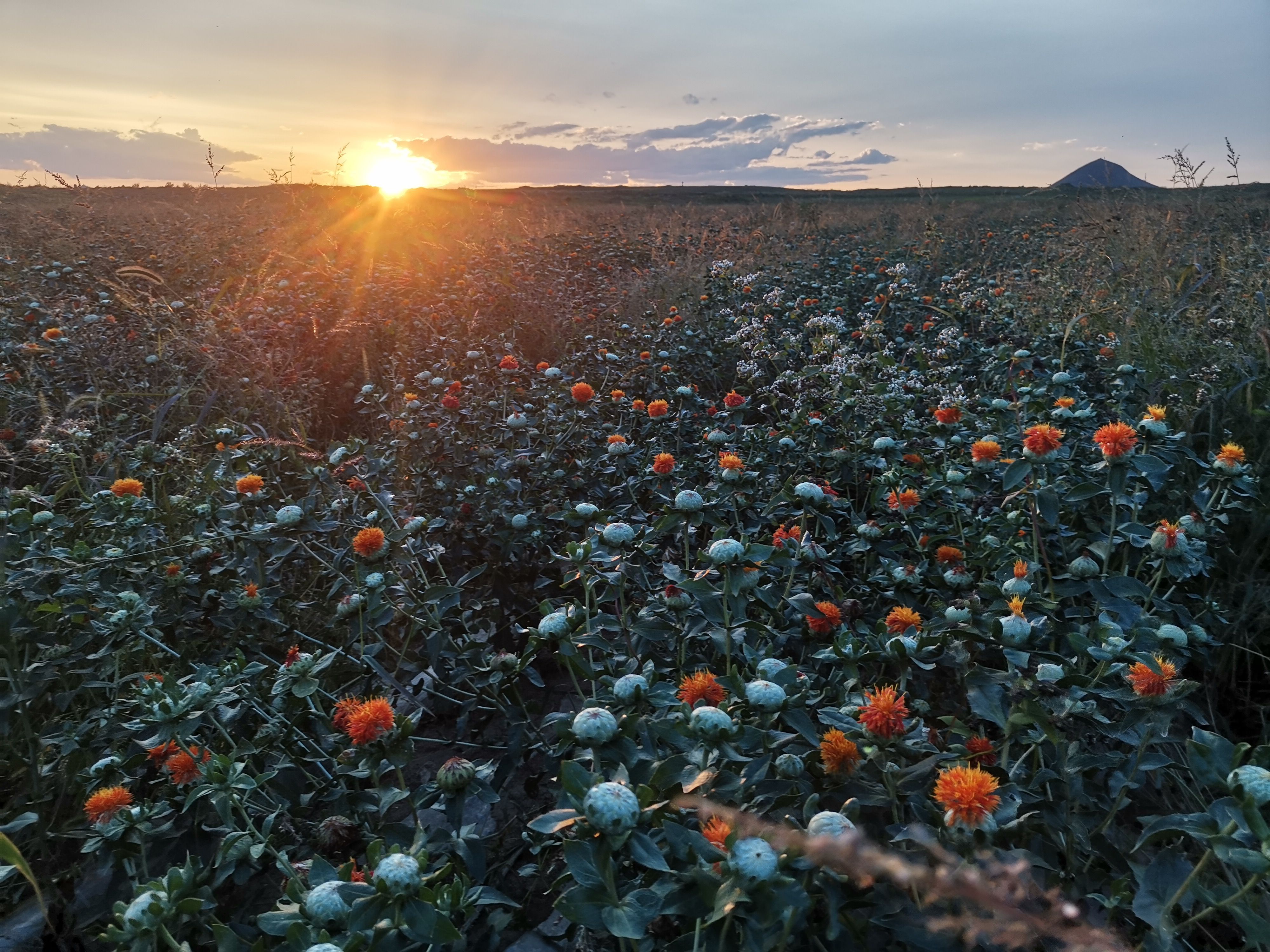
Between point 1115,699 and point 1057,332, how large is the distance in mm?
3323

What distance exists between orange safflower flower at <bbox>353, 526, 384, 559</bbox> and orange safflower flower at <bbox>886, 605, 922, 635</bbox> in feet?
4.26

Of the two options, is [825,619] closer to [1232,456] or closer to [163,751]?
[1232,456]

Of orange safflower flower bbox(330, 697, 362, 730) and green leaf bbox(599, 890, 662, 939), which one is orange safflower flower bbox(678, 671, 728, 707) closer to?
green leaf bbox(599, 890, 662, 939)

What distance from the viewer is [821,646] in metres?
1.82

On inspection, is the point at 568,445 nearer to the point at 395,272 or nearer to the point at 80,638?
the point at 80,638

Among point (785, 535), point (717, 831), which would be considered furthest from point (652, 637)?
point (717, 831)

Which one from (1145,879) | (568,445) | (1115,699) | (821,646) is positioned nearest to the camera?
(1145,879)

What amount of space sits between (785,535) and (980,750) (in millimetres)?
771

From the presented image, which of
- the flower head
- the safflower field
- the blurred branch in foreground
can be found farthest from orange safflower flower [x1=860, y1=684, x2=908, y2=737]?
the flower head

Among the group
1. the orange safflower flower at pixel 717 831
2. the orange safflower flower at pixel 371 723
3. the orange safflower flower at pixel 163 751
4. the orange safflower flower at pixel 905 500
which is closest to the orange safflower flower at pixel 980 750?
the orange safflower flower at pixel 717 831

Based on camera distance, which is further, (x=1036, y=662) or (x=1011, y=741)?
(x=1036, y=662)

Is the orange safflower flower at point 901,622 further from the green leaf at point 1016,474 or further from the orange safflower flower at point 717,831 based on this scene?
the orange safflower flower at point 717,831

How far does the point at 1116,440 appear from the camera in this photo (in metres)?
1.69

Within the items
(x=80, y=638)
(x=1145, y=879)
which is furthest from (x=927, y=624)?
(x=80, y=638)
